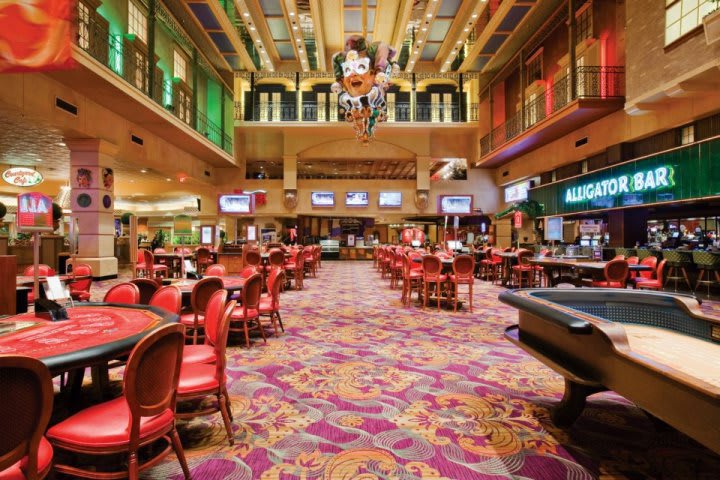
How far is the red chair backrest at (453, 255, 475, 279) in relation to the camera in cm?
609

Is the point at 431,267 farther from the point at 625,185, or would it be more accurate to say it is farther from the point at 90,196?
the point at 90,196

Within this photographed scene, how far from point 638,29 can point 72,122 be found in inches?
476

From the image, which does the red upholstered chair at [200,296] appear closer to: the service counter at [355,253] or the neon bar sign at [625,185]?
the neon bar sign at [625,185]

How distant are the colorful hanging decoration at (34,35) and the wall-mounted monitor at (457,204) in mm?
15581

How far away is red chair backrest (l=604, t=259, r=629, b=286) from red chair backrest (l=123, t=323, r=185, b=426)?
592cm

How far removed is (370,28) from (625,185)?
10.1m

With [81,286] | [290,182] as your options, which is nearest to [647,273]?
[81,286]

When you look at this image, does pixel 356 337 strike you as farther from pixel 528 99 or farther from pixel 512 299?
pixel 528 99

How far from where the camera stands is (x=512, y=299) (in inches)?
93.6

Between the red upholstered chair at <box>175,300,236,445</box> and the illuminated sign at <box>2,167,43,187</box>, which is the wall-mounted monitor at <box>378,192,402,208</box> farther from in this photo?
the red upholstered chair at <box>175,300,236,445</box>

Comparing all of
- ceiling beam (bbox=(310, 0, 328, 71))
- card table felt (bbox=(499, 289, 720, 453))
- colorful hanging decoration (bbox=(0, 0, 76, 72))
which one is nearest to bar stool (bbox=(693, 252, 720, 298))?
card table felt (bbox=(499, 289, 720, 453))

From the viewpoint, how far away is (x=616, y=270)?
18.7 ft

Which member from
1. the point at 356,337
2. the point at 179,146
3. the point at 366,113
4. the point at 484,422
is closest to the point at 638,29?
the point at 366,113

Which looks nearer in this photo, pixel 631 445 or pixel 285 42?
pixel 631 445
